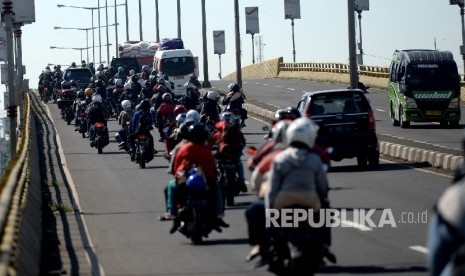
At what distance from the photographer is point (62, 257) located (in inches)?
685

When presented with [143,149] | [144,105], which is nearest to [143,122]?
[144,105]

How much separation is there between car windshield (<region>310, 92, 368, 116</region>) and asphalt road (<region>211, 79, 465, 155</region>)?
241 centimetres

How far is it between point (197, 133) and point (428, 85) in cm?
2851

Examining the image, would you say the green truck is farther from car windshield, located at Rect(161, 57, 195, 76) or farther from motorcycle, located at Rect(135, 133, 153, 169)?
car windshield, located at Rect(161, 57, 195, 76)

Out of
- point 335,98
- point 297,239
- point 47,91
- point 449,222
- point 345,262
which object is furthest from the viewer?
point 47,91

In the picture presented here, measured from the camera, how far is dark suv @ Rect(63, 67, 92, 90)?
67562 mm

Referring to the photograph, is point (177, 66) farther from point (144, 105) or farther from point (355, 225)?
point (355, 225)

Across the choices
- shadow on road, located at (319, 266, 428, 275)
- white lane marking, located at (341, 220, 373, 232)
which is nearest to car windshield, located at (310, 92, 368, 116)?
white lane marking, located at (341, 220, 373, 232)

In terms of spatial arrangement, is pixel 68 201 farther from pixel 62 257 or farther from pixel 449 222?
pixel 449 222

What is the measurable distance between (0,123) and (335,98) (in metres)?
8.36

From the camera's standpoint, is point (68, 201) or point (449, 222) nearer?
point (449, 222)

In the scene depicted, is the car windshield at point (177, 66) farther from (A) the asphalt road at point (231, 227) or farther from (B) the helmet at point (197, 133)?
(B) the helmet at point (197, 133)

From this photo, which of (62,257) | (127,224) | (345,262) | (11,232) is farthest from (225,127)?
(11,232)

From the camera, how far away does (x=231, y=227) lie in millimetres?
20125
